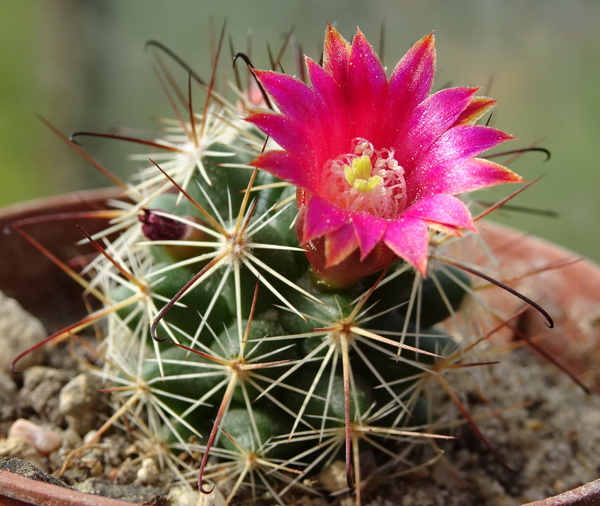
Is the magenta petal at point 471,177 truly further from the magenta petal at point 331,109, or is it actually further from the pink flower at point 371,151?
the magenta petal at point 331,109

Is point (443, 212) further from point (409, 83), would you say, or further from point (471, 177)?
point (409, 83)

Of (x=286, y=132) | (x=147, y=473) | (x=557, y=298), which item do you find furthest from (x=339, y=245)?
(x=557, y=298)

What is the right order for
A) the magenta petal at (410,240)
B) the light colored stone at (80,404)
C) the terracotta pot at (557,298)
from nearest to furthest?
the magenta petal at (410,240)
the light colored stone at (80,404)
the terracotta pot at (557,298)

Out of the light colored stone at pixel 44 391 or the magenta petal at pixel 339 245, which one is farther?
the light colored stone at pixel 44 391

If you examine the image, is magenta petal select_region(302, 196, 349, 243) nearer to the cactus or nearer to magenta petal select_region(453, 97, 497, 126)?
the cactus

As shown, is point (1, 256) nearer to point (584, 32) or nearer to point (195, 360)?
point (195, 360)

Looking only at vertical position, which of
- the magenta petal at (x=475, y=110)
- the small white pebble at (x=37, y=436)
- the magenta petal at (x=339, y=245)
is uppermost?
the magenta petal at (x=475, y=110)

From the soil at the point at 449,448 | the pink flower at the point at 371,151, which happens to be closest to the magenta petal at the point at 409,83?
the pink flower at the point at 371,151

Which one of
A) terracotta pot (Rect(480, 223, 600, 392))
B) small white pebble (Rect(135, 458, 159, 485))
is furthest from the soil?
terracotta pot (Rect(480, 223, 600, 392))

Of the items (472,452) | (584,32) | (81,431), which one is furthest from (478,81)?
(81,431)
